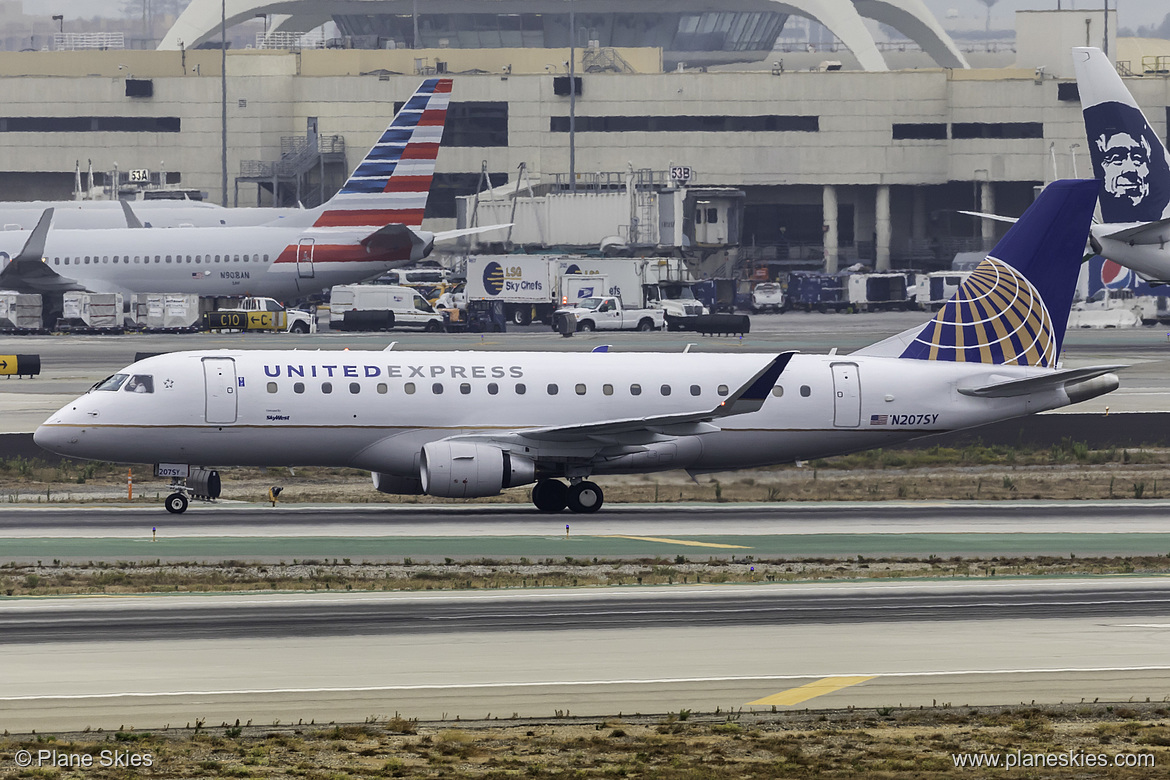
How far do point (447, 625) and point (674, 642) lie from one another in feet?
11.6

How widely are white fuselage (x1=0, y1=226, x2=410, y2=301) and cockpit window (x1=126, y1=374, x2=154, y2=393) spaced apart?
5635cm

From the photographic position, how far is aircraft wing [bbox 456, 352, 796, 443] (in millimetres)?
36750

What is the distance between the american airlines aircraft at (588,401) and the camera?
36750 mm

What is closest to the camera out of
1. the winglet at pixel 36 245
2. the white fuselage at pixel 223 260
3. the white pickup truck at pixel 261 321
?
the white pickup truck at pixel 261 321

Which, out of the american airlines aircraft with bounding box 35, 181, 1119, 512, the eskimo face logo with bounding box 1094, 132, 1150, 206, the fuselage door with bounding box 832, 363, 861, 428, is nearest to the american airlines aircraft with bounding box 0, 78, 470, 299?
the eskimo face logo with bounding box 1094, 132, 1150, 206

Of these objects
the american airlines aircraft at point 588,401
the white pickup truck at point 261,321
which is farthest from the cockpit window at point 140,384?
the white pickup truck at point 261,321

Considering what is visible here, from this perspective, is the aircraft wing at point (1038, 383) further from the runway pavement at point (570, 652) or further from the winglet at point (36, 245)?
the winglet at point (36, 245)

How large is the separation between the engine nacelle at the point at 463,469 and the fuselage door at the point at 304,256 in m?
57.6

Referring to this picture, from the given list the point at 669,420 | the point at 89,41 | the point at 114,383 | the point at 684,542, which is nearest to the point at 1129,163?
the point at 669,420

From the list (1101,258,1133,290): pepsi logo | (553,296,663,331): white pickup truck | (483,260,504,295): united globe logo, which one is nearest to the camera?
(553,296,663,331): white pickup truck

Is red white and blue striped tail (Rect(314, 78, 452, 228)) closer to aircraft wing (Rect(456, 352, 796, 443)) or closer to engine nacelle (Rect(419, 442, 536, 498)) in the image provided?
aircraft wing (Rect(456, 352, 796, 443))

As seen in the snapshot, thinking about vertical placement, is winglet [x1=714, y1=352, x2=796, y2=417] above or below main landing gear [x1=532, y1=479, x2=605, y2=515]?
above

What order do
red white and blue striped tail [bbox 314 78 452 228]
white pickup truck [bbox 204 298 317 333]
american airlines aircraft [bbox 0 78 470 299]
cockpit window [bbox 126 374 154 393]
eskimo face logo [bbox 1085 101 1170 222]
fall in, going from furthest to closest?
1. american airlines aircraft [bbox 0 78 470 299]
2. red white and blue striped tail [bbox 314 78 452 228]
3. white pickup truck [bbox 204 298 317 333]
4. eskimo face logo [bbox 1085 101 1170 222]
5. cockpit window [bbox 126 374 154 393]

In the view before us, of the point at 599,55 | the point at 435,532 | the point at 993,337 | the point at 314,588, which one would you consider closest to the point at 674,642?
the point at 314,588
